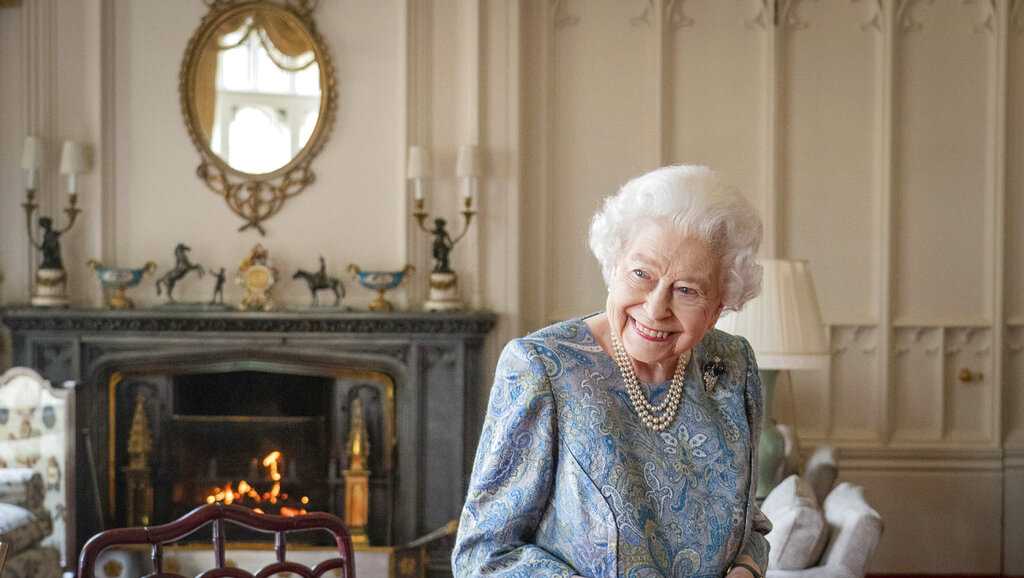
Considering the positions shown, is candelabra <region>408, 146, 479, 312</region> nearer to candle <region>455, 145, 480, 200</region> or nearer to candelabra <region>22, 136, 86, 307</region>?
candle <region>455, 145, 480, 200</region>

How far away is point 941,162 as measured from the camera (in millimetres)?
5457

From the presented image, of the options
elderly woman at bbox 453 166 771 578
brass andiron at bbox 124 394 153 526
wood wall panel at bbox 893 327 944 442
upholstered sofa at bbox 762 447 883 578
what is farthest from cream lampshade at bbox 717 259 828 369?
brass andiron at bbox 124 394 153 526

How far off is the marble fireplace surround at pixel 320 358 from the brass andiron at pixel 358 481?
167 millimetres

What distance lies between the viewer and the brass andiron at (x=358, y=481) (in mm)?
5199

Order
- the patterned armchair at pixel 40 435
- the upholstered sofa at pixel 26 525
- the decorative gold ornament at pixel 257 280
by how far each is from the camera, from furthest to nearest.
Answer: the decorative gold ornament at pixel 257 280
the patterned armchair at pixel 40 435
the upholstered sofa at pixel 26 525

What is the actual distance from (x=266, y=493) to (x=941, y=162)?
143 inches

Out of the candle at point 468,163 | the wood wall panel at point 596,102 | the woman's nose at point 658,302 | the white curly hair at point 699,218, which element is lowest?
the woman's nose at point 658,302

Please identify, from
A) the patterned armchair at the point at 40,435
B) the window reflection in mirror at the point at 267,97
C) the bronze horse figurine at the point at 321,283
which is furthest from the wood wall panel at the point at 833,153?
the patterned armchair at the point at 40,435

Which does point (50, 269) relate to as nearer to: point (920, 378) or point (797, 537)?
point (797, 537)

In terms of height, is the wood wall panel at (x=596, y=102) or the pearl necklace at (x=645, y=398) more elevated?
the wood wall panel at (x=596, y=102)

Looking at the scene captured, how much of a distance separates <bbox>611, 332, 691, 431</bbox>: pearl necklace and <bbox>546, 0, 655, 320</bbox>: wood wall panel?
12.4 ft

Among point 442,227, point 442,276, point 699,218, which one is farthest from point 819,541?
point 442,227

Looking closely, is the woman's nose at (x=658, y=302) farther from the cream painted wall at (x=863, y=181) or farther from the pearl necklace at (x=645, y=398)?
the cream painted wall at (x=863, y=181)

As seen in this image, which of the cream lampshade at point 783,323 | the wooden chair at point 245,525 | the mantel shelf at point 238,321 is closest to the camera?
the wooden chair at point 245,525
